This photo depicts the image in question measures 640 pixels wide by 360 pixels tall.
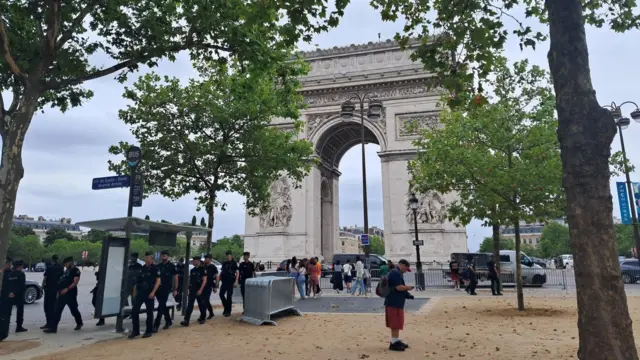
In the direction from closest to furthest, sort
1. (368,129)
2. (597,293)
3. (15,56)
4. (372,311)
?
(597,293) → (15,56) → (372,311) → (368,129)

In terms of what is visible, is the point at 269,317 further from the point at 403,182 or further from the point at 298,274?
the point at 403,182

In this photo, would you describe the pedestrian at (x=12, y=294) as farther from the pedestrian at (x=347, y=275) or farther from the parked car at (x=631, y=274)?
the parked car at (x=631, y=274)

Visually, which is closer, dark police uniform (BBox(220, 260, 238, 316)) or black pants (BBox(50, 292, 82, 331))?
black pants (BBox(50, 292, 82, 331))

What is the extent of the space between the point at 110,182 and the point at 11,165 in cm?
281

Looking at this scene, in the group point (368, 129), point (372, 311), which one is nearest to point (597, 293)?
point (372, 311)

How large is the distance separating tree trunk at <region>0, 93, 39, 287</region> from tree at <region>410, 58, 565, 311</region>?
10202 millimetres

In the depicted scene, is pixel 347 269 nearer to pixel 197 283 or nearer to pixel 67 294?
pixel 197 283

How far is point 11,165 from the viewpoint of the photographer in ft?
25.8

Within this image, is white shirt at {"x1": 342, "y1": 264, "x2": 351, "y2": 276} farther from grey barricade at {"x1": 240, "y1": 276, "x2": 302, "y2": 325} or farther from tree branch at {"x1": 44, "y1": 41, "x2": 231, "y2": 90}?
tree branch at {"x1": 44, "y1": 41, "x2": 231, "y2": 90}

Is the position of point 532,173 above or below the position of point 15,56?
below

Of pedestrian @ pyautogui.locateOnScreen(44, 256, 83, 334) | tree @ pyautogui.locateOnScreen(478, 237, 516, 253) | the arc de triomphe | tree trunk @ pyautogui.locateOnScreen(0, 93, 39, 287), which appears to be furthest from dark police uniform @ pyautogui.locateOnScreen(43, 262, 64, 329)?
tree @ pyautogui.locateOnScreen(478, 237, 516, 253)

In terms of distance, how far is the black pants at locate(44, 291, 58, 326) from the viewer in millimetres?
10641

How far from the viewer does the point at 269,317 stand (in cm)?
1135

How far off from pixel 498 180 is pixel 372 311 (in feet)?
17.7
